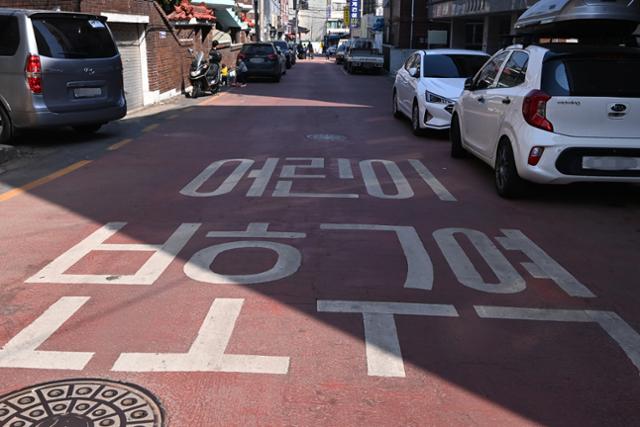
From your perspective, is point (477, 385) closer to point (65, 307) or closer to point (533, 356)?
point (533, 356)

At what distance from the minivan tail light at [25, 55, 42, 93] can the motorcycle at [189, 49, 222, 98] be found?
1011cm

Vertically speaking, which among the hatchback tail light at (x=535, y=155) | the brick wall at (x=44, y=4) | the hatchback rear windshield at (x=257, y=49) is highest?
the brick wall at (x=44, y=4)

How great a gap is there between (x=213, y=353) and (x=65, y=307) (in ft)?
4.16

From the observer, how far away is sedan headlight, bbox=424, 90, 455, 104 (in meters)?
11.4

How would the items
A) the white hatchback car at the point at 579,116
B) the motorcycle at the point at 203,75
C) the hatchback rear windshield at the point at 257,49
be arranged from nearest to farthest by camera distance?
the white hatchback car at the point at 579,116 < the motorcycle at the point at 203,75 < the hatchback rear windshield at the point at 257,49

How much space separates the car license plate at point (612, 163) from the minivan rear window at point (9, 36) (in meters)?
8.16

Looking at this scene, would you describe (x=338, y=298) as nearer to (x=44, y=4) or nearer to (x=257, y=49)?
(x=44, y=4)

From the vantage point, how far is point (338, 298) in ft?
14.7

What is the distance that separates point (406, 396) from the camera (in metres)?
3.29

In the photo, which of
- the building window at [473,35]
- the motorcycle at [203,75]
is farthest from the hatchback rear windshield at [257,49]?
the building window at [473,35]

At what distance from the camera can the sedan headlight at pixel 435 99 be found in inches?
450

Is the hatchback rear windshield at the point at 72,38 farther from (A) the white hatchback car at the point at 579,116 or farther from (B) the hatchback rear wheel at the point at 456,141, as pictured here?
(A) the white hatchback car at the point at 579,116

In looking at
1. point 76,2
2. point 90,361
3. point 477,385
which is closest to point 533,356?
point 477,385

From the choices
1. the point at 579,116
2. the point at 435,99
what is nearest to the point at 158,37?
the point at 435,99
